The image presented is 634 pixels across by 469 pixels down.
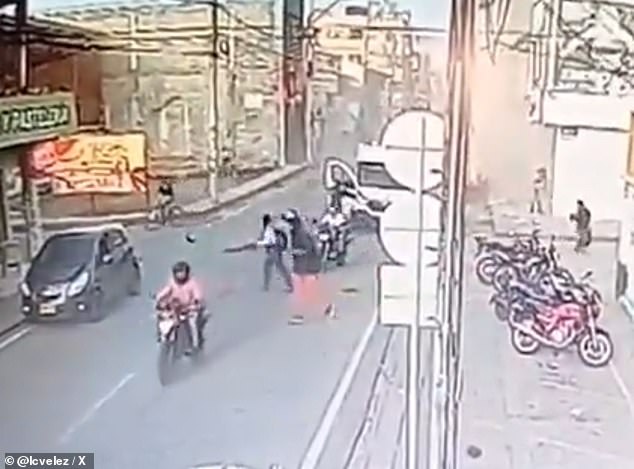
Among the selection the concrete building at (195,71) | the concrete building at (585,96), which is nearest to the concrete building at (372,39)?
the concrete building at (195,71)

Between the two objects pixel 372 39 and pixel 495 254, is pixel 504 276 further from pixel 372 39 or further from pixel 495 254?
pixel 372 39

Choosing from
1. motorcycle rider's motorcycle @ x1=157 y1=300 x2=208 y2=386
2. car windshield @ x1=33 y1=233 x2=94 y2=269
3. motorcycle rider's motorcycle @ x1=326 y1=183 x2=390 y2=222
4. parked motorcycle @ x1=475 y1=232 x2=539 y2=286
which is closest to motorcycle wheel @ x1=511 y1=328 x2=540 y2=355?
→ parked motorcycle @ x1=475 y1=232 x2=539 y2=286

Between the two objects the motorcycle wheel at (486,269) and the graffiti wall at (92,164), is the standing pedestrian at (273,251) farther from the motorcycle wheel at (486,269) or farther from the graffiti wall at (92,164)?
the motorcycle wheel at (486,269)

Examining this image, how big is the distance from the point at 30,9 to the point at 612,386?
48.4 inches

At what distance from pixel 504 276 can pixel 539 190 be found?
16cm

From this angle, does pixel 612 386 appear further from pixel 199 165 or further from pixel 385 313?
pixel 199 165

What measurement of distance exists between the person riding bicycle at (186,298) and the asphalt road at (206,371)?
2cm

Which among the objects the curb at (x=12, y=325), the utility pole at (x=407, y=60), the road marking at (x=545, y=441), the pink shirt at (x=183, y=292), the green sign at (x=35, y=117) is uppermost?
the utility pole at (x=407, y=60)

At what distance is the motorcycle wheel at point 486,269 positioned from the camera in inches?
69.3

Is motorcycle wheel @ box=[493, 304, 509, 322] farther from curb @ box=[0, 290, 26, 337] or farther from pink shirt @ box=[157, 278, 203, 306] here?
curb @ box=[0, 290, 26, 337]

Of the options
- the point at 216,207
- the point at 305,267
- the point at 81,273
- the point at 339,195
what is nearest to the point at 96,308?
the point at 81,273

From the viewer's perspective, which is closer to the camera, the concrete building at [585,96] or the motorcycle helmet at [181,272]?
the concrete building at [585,96]

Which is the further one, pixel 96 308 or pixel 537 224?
pixel 96 308

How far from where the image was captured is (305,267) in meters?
1.81
